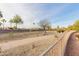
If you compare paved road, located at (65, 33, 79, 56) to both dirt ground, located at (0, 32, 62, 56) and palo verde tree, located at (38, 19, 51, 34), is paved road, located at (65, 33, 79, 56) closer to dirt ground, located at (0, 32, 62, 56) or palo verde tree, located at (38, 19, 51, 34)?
dirt ground, located at (0, 32, 62, 56)

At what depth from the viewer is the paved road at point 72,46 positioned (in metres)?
1.28

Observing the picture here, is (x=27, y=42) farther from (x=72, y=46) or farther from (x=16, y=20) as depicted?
(x=72, y=46)

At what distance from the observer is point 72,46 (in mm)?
1300

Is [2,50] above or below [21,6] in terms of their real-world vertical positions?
below

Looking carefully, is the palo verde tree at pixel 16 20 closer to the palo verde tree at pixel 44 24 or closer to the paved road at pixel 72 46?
the palo verde tree at pixel 44 24

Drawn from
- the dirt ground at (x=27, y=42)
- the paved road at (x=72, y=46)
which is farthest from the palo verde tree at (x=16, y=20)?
the paved road at (x=72, y=46)

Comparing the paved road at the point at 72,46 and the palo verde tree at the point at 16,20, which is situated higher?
the palo verde tree at the point at 16,20

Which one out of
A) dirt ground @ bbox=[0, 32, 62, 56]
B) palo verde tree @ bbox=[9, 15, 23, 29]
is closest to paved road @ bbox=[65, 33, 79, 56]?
dirt ground @ bbox=[0, 32, 62, 56]

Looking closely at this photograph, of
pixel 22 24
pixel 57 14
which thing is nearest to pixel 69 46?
pixel 57 14

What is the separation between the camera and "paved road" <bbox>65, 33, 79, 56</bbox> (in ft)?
4.18

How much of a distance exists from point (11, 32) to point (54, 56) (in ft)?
1.37

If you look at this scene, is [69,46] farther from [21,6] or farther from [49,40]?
[21,6]

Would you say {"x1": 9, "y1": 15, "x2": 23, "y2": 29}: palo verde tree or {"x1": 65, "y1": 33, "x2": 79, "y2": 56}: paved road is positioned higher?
{"x1": 9, "y1": 15, "x2": 23, "y2": 29}: palo verde tree

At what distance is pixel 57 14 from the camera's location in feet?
4.34
